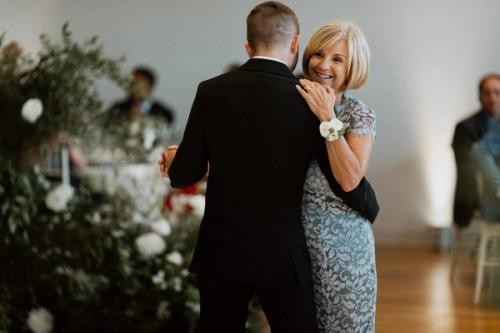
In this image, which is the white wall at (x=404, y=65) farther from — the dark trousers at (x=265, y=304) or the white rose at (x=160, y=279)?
the dark trousers at (x=265, y=304)

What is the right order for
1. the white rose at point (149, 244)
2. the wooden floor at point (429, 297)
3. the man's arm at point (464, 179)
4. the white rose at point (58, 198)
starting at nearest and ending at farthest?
the white rose at point (58, 198) → the white rose at point (149, 244) → the wooden floor at point (429, 297) → the man's arm at point (464, 179)

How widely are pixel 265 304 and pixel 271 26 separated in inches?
28.7

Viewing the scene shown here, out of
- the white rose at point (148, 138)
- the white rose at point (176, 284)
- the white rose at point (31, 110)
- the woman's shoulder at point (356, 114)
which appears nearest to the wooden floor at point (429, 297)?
the white rose at point (176, 284)

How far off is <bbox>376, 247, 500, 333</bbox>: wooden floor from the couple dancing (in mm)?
2842

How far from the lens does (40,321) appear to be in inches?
154

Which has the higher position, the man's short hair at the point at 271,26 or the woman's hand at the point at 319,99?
the man's short hair at the point at 271,26

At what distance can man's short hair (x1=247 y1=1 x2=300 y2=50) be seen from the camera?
2354mm

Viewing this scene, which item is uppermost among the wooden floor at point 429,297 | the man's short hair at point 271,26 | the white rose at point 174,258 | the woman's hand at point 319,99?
the man's short hair at point 271,26

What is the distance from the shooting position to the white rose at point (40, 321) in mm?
3898

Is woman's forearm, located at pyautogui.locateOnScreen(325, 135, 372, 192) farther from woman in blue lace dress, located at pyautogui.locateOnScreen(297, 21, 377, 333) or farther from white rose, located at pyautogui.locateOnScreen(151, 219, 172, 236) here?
white rose, located at pyautogui.locateOnScreen(151, 219, 172, 236)

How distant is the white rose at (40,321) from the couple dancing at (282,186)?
163 cm

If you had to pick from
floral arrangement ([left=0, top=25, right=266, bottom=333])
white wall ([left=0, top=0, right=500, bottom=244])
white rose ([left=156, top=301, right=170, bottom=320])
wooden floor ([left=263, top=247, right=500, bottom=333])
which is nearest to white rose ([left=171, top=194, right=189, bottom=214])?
floral arrangement ([left=0, top=25, right=266, bottom=333])

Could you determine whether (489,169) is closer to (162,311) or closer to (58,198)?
(162,311)

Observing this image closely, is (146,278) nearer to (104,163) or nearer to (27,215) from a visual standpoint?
(27,215)
